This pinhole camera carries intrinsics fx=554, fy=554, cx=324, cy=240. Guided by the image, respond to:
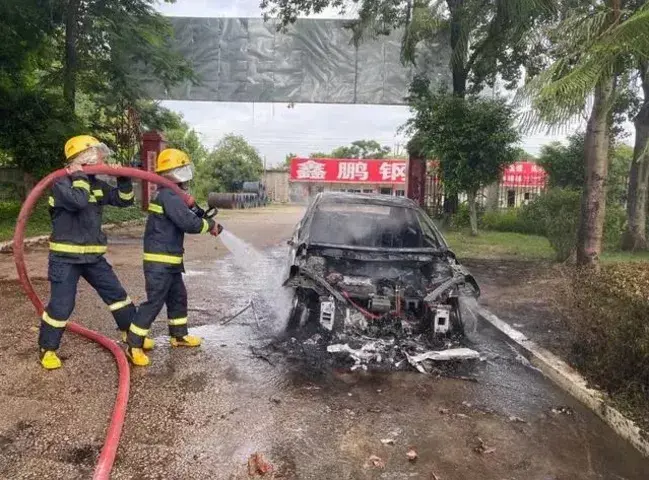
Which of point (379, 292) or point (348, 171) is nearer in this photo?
point (379, 292)

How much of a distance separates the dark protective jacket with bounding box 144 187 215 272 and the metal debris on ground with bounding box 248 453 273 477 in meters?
1.99

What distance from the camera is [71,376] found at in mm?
4109

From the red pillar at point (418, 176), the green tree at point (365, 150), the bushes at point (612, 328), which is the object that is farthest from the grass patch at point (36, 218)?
the green tree at point (365, 150)

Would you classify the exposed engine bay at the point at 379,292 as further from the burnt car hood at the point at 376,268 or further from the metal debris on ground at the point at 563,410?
the metal debris on ground at the point at 563,410

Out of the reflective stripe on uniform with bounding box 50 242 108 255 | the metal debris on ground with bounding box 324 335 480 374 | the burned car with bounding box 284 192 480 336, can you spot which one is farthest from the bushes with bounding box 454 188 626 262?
the reflective stripe on uniform with bounding box 50 242 108 255

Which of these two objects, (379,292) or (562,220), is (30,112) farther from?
(562,220)

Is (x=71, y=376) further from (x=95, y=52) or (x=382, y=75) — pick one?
(x=382, y=75)

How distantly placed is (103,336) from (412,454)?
3.01 m

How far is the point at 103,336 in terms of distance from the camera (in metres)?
4.89

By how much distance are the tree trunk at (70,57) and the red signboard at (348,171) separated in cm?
2983

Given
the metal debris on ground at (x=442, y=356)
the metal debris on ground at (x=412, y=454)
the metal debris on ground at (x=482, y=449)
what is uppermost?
the metal debris on ground at (x=442, y=356)

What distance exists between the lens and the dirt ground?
3.01m

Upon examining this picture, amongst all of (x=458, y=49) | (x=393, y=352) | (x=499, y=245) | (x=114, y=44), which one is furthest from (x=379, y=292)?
(x=114, y=44)

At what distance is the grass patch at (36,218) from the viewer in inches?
471
